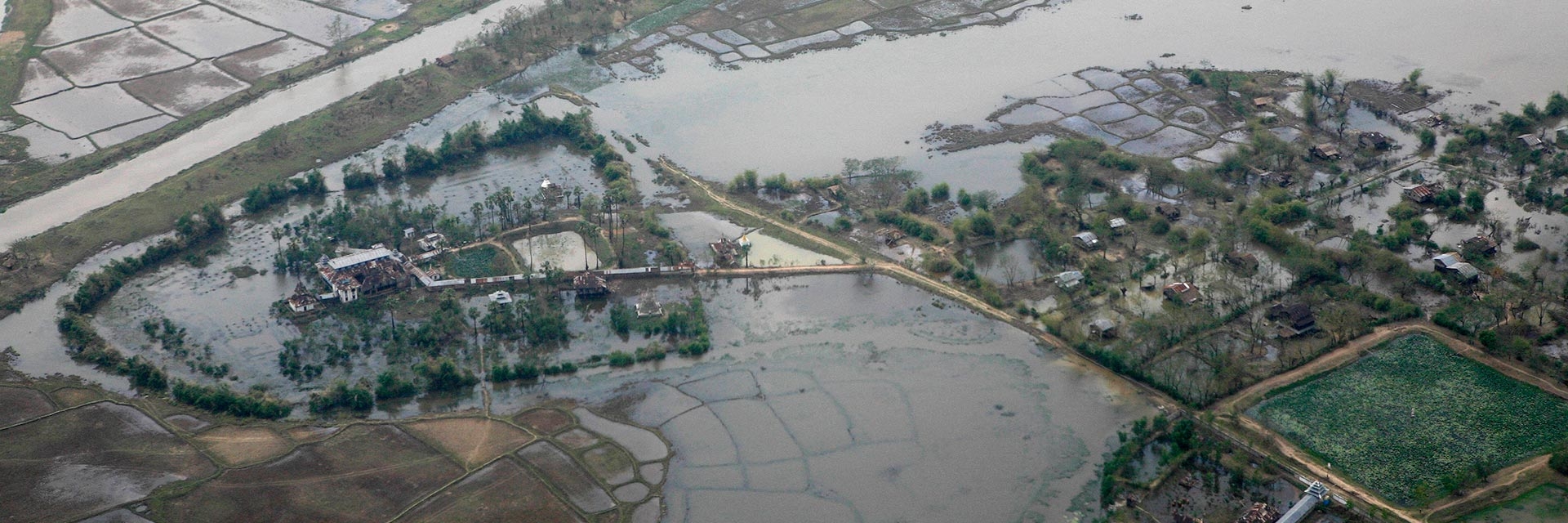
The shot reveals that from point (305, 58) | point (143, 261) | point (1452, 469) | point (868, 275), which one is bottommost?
point (1452, 469)

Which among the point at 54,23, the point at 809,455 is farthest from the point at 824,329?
the point at 54,23

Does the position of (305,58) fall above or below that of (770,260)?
above

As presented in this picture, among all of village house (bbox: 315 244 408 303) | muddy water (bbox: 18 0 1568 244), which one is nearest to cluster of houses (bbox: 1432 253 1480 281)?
muddy water (bbox: 18 0 1568 244)

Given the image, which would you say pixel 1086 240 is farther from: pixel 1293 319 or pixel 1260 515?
pixel 1260 515

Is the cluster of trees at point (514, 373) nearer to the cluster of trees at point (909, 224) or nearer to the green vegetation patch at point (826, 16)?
the cluster of trees at point (909, 224)

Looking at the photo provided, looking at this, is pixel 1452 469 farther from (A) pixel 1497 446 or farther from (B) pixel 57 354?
(B) pixel 57 354

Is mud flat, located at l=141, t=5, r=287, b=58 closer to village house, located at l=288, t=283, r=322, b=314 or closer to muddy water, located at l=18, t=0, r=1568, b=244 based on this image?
muddy water, located at l=18, t=0, r=1568, b=244

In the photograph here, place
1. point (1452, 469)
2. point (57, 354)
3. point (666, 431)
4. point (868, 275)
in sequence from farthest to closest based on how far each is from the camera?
point (868, 275) < point (57, 354) < point (666, 431) < point (1452, 469)

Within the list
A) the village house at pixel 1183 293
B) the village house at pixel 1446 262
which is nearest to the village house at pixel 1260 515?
the village house at pixel 1183 293
